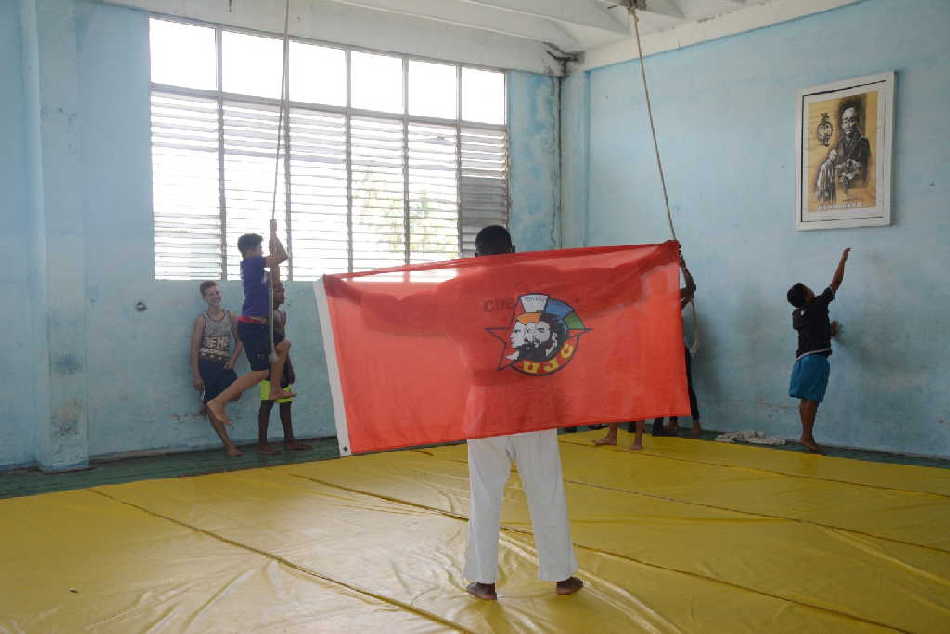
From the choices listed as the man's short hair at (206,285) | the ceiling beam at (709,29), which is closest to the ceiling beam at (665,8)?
the ceiling beam at (709,29)

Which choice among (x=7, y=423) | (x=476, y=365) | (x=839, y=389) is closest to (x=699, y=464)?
(x=839, y=389)

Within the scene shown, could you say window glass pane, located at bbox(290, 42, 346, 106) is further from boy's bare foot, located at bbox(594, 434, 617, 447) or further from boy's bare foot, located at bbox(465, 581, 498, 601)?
boy's bare foot, located at bbox(465, 581, 498, 601)

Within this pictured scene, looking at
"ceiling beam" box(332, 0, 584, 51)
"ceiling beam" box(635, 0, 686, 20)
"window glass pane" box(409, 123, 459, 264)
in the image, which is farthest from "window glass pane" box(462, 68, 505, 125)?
"ceiling beam" box(635, 0, 686, 20)

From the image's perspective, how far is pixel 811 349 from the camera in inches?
283

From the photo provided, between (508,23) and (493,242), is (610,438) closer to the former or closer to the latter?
(493,242)

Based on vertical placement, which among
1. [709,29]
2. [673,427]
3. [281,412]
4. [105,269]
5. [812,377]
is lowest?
[673,427]

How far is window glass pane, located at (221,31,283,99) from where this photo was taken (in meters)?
7.80

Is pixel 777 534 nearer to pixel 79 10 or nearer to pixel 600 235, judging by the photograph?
pixel 600 235

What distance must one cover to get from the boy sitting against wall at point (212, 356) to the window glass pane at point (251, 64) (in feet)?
6.15

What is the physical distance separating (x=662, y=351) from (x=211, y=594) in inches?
89.7

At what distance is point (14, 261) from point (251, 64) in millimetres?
2677

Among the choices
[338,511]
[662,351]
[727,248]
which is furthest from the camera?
[727,248]

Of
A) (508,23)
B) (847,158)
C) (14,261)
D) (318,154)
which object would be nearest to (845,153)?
(847,158)

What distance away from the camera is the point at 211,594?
3.74 meters
